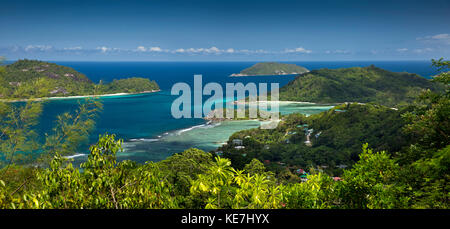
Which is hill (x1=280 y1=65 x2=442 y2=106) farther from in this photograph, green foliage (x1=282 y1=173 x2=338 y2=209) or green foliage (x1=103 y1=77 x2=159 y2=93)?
green foliage (x1=282 y1=173 x2=338 y2=209)

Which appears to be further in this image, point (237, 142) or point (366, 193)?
point (237, 142)

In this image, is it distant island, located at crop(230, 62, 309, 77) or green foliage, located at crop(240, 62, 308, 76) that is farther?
green foliage, located at crop(240, 62, 308, 76)

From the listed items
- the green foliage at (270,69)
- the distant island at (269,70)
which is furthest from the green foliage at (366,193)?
the green foliage at (270,69)

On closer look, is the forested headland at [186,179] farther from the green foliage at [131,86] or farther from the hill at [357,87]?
the green foliage at [131,86]

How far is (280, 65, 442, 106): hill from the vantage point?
68.2 meters

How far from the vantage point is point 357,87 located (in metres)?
→ 74.8

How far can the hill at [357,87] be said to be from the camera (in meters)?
68.2

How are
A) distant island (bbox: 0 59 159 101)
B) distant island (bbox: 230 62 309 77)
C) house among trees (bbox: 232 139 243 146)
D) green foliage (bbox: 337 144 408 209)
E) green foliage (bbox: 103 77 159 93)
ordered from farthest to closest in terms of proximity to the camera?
distant island (bbox: 230 62 309 77), green foliage (bbox: 103 77 159 93), distant island (bbox: 0 59 159 101), house among trees (bbox: 232 139 243 146), green foliage (bbox: 337 144 408 209)

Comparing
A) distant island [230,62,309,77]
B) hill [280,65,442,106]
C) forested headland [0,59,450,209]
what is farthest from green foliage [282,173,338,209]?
distant island [230,62,309,77]

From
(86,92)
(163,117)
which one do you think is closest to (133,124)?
(163,117)

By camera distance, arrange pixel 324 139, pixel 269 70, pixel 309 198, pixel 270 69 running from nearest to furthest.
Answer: pixel 309 198 < pixel 324 139 < pixel 269 70 < pixel 270 69

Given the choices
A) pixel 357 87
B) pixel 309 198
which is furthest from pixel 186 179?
pixel 357 87

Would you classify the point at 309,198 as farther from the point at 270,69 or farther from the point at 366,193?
the point at 270,69
